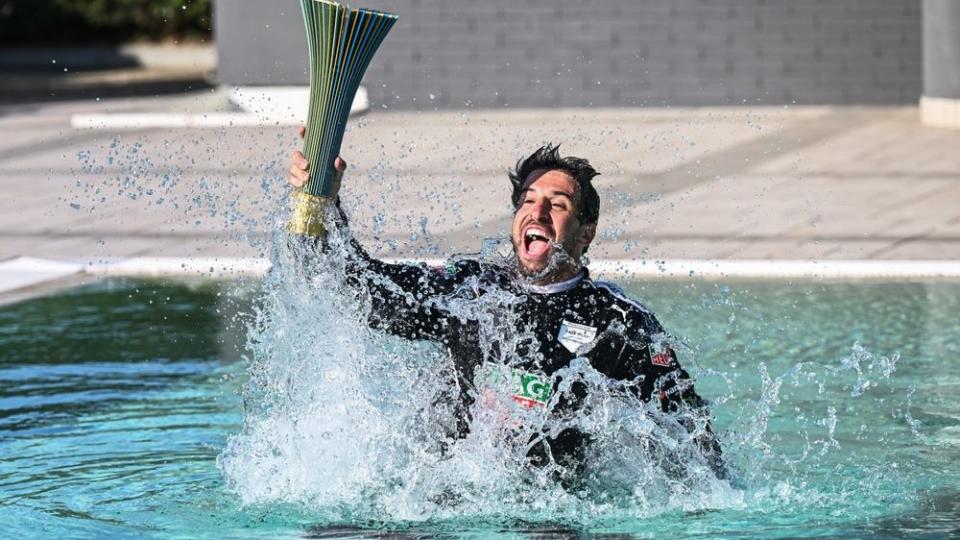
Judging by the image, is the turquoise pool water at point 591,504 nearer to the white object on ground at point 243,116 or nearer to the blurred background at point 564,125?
the blurred background at point 564,125

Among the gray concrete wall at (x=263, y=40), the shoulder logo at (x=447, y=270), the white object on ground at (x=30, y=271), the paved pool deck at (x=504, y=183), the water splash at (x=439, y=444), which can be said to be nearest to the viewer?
the water splash at (x=439, y=444)

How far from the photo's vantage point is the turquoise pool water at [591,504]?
528cm

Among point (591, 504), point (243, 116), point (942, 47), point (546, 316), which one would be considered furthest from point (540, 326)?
point (243, 116)

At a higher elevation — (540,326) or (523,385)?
(540,326)

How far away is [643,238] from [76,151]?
5892 mm

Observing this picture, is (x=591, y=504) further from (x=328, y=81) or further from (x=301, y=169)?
(x=328, y=81)

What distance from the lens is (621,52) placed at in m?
16.0

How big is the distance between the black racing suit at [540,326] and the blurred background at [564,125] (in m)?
5.47

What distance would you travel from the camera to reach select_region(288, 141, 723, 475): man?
5.11m

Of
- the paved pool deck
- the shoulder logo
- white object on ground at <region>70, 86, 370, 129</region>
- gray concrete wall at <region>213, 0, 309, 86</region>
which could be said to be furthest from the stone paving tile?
the shoulder logo

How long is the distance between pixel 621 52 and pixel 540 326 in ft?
36.5

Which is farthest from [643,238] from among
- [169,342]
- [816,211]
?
[169,342]

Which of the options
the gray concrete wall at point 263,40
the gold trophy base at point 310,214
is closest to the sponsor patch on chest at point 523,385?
the gold trophy base at point 310,214

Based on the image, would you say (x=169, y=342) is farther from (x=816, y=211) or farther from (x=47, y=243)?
(x=816, y=211)
